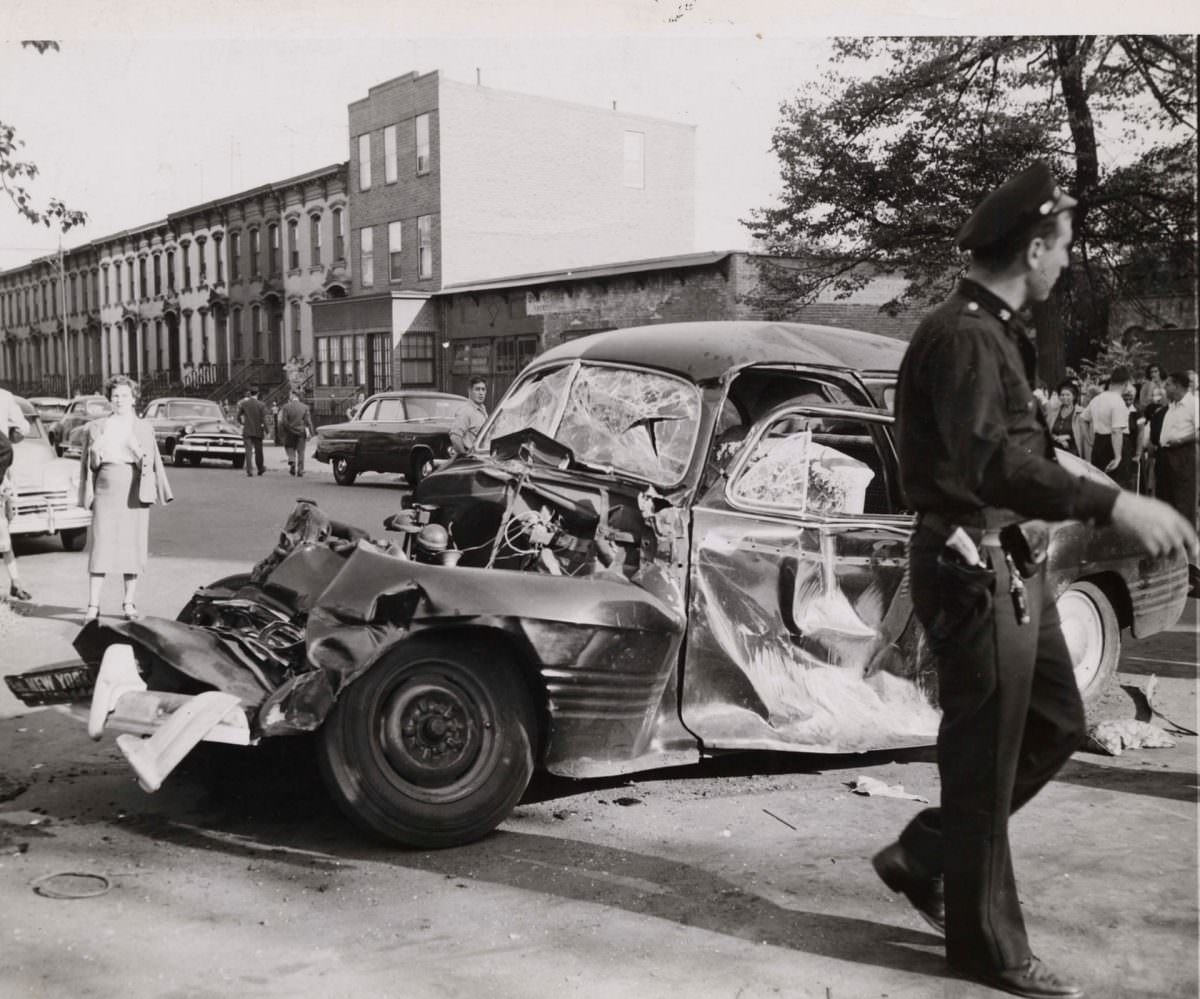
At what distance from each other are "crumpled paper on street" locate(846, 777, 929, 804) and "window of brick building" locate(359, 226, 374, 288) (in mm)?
36388

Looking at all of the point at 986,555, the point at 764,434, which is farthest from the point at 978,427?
the point at 764,434

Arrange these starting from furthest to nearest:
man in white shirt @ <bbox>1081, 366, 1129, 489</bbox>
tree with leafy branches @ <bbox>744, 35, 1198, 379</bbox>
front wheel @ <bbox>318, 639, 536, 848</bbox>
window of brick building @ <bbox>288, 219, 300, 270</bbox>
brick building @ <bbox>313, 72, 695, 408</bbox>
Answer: window of brick building @ <bbox>288, 219, 300, 270</bbox> → brick building @ <bbox>313, 72, 695, 408</bbox> → man in white shirt @ <bbox>1081, 366, 1129, 489</bbox> → tree with leafy branches @ <bbox>744, 35, 1198, 379</bbox> → front wheel @ <bbox>318, 639, 536, 848</bbox>

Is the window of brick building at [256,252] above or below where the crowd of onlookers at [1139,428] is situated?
above

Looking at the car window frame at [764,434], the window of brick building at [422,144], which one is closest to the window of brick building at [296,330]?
the window of brick building at [422,144]

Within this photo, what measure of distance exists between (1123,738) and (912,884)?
273cm

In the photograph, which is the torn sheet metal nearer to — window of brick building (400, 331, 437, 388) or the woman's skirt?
the woman's skirt

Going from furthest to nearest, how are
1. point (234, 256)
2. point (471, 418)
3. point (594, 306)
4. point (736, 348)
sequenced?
point (234, 256) < point (594, 306) < point (471, 418) < point (736, 348)

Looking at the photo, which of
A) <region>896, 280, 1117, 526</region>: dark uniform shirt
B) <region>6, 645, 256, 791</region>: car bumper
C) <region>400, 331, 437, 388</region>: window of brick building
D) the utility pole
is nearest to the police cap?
<region>896, 280, 1117, 526</region>: dark uniform shirt

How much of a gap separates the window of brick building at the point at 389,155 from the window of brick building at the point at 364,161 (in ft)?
1.90

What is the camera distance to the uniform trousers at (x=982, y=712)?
10.1ft

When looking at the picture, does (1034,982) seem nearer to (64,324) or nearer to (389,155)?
(64,324)

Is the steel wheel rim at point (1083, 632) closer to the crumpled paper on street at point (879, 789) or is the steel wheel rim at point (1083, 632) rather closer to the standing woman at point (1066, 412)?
the crumpled paper on street at point (879, 789)

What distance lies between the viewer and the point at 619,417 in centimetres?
538

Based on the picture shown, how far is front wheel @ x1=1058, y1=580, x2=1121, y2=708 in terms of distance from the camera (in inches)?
233
